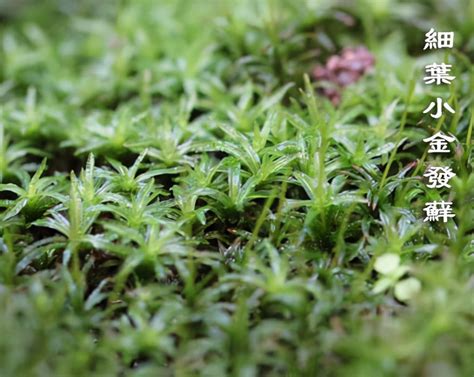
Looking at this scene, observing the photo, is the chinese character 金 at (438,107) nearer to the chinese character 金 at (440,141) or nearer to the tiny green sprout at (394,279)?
the chinese character 金 at (440,141)

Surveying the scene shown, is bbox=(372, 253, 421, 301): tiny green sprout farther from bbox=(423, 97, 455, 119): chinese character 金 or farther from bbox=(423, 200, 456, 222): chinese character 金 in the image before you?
bbox=(423, 97, 455, 119): chinese character 金

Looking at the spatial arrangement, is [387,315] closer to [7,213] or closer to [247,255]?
[247,255]

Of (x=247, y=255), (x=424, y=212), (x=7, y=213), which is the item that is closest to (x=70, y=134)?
(x=7, y=213)

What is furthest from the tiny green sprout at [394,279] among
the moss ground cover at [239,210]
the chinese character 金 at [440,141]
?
the chinese character 金 at [440,141]

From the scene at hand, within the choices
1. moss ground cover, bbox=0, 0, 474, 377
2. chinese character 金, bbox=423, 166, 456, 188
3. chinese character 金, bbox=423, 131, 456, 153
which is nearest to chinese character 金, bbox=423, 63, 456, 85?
moss ground cover, bbox=0, 0, 474, 377

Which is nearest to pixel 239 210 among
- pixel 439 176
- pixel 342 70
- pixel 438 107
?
pixel 439 176

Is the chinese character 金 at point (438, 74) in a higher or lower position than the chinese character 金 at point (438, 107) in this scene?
higher

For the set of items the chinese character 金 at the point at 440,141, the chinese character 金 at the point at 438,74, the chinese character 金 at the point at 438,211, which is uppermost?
the chinese character 金 at the point at 438,74
